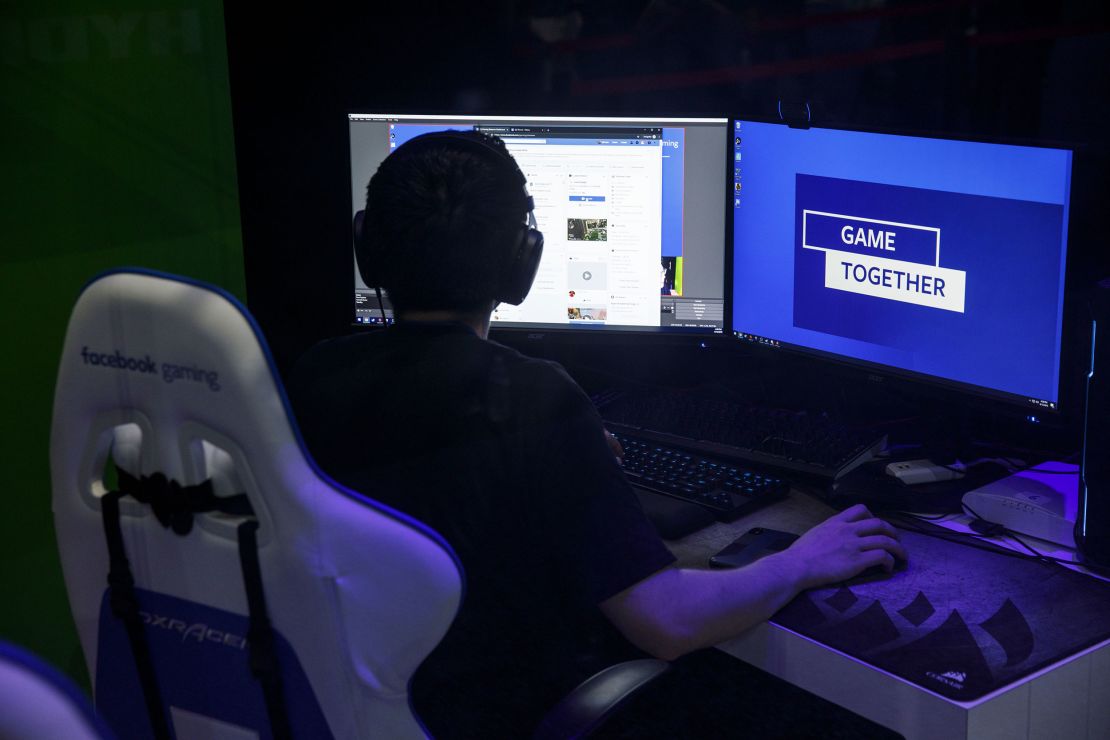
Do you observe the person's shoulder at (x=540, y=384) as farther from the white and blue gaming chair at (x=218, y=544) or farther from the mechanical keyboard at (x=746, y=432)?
the mechanical keyboard at (x=746, y=432)

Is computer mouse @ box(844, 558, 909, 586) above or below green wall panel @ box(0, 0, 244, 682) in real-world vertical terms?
below

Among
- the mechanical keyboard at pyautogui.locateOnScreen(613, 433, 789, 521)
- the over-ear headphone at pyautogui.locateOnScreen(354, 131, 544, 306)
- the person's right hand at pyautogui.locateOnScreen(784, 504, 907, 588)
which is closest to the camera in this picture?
the over-ear headphone at pyautogui.locateOnScreen(354, 131, 544, 306)

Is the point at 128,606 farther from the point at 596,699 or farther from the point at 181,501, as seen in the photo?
the point at 596,699

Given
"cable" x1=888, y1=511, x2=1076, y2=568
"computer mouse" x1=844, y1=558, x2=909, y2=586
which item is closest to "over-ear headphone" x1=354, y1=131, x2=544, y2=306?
"computer mouse" x1=844, y1=558, x2=909, y2=586

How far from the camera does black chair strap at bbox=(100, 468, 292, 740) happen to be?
103cm

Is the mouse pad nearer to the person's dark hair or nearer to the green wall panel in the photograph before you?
the person's dark hair

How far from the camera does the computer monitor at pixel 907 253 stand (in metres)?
1.55

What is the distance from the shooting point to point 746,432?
1840 mm

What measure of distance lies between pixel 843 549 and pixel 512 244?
56 centimetres

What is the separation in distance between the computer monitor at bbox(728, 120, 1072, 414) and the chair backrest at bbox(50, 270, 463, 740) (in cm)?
94

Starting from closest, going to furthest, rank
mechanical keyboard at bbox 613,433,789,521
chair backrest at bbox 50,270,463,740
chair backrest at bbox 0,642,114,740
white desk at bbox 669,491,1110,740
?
chair backrest at bbox 0,642,114,740
chair backrest at bbox 50,270,463,740
white desk at bbox 669,491,1110,740
mechanical keyboard at bbox 613,433,789,521

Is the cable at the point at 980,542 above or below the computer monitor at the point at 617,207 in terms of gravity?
below

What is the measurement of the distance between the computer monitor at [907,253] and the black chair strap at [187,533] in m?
1.06

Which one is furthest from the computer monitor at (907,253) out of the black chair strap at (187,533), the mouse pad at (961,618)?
the black chair strap at (187,533)
